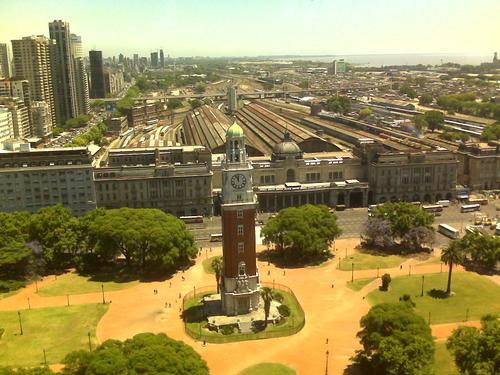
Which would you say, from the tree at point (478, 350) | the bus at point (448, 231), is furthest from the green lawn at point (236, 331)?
the bus at point (448, 231)

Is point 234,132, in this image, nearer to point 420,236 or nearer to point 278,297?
point 278,297

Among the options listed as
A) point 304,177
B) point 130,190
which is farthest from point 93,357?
point 304,177

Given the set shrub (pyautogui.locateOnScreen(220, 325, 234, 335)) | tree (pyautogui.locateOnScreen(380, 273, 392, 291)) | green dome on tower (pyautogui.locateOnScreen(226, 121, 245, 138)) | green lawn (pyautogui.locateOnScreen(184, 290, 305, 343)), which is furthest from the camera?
tree (pyautogui.locateOnScreen(380, 273, 392, 291))

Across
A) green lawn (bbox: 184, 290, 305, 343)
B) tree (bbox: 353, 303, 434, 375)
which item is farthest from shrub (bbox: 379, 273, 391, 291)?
tree (bbox: 353, 303, 434, 375)

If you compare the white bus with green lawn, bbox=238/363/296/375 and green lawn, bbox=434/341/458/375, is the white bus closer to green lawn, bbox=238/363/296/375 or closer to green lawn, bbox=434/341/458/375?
green lawn, bbox=434/341/458/375

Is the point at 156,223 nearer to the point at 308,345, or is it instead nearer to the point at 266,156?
Answer: the point at 308,345

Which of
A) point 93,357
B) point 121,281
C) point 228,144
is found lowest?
point 121,281

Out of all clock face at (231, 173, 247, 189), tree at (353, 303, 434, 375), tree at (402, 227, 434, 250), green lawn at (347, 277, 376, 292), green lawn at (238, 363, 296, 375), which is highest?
clock face at (231, 173, 247, 189)
